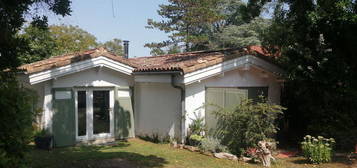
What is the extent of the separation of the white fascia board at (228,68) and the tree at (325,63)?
793 millimetres

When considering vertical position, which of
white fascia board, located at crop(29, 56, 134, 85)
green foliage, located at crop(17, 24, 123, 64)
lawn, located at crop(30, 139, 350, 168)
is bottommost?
lawn, located at crop(30, 139, 350, 168)

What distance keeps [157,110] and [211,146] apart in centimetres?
306

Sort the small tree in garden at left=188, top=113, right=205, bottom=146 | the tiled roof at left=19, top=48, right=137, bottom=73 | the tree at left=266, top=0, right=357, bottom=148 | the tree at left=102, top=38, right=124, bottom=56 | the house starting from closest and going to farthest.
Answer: the tree at left=266, top=0, right=357, bottom=148 < the tiled roof at left=19, top=48, right=137, bottom=73 < the small tree in garden at left=188, top=113, right=205, bottom=146 < the house < the tree at left=102, top=38, right=124, bottom=56

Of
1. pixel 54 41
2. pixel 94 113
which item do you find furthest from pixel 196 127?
pixel 54 41

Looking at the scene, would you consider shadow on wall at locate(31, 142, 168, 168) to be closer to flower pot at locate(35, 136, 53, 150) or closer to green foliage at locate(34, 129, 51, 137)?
flower pot at locate(35, 136, 53, 150)

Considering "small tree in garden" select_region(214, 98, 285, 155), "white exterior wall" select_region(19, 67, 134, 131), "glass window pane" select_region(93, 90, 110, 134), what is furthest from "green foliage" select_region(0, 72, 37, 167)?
"glass window pane" select_region(93, 90, 110, 134)

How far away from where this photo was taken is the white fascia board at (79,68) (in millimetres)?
9922

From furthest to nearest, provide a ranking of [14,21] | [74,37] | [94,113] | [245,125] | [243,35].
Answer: [74,37], [243,35], [94,113], [245,125], [14,21]

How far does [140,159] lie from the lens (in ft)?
28.0

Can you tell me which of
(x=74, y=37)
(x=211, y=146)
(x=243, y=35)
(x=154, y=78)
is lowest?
(x=211, y=146)

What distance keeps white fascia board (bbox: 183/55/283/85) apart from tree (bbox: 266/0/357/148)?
793 millimetres

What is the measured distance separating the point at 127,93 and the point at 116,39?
42.3m

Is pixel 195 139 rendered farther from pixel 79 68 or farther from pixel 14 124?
pixel 14 124

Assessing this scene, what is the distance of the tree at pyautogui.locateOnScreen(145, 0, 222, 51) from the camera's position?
104ft
